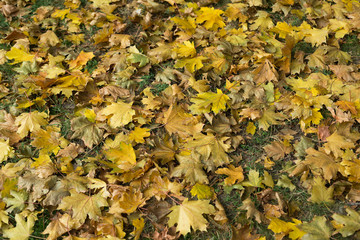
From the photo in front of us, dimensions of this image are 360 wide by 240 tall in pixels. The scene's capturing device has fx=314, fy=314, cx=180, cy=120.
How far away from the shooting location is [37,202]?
2.29m

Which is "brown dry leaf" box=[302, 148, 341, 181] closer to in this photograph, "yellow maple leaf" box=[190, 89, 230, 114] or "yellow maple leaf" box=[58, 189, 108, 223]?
"yellow maple leaf" box=[190, 89, 230, 114]

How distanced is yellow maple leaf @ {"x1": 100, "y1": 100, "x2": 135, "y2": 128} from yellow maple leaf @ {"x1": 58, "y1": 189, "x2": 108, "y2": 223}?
60 centimetres

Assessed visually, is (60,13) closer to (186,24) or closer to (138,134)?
(186,24)

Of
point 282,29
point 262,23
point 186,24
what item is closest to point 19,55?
point 186,24

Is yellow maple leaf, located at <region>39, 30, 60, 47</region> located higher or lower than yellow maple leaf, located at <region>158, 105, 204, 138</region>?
higher

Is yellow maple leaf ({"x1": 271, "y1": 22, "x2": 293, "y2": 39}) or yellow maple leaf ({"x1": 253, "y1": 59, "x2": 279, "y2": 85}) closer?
yellow maple leaf ({"x1": 253, "y1": 59, "x2": 279, "y2": 85})

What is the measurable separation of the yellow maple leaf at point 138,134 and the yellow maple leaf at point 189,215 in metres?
0.61

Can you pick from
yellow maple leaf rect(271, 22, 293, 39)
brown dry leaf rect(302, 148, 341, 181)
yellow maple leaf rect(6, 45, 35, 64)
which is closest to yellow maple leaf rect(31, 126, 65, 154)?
yellow maple leaf rect(6, 45, 35, 64)

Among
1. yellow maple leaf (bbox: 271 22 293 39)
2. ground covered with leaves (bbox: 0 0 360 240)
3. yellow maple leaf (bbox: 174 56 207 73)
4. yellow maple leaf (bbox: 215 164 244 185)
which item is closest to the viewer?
ground covered with leaves (bbox: 0 0 360 240)

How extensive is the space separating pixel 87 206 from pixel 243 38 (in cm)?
207

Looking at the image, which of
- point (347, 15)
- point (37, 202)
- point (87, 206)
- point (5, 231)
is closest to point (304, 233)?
point (87, 206)

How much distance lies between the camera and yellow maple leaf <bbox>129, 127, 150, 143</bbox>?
8.17 ft

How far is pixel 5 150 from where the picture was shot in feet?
8.25

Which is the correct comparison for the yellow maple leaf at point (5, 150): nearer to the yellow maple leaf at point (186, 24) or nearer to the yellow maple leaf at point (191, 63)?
the yellow maple leaf at point (191, 63)
